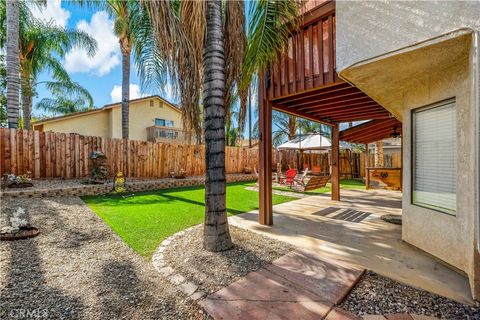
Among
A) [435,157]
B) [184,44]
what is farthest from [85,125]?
[435,157]

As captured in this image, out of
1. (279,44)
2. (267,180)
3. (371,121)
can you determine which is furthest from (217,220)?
(371,121)

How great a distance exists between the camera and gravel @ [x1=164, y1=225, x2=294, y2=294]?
3.17 m

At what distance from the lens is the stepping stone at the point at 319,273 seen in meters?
2.87

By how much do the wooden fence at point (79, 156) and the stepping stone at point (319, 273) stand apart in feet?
13.0

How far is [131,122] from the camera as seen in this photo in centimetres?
2114

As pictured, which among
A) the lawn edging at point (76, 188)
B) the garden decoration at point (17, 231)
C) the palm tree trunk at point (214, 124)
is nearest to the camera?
the palm tree trunk at point (214, 124)

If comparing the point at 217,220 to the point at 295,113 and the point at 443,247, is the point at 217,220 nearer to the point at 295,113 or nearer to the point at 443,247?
the point at 443,247

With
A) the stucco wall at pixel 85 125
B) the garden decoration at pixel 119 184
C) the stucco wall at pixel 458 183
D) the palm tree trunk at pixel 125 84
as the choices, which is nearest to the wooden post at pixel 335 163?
the stucco wall at pixel 458 183

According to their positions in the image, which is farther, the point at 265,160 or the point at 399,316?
the point at 265,160

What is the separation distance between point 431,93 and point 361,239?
306 cm

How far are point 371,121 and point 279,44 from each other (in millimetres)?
6706

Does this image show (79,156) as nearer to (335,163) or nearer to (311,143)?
(335,163)

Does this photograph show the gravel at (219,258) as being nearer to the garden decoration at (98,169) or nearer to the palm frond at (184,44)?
the palm frond at (184,44)

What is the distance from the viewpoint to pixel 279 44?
437 cm
